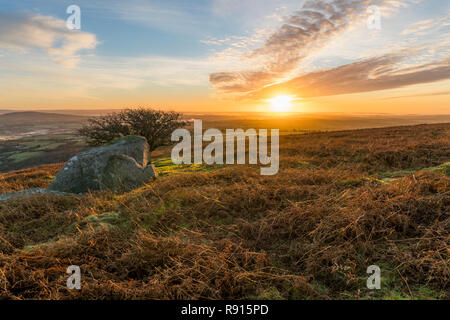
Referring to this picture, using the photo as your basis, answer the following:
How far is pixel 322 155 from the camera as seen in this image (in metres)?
12.9

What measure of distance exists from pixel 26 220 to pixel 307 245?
22.3 feet

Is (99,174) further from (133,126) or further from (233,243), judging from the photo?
(133,126)

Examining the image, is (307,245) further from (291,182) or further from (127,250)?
(291,182)

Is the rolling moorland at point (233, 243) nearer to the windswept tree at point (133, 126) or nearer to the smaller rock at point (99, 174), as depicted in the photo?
the smaller rock at point (99, 174)

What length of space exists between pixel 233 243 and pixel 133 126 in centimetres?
1715

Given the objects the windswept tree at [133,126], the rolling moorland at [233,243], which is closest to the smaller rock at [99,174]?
the rolling moorland at [233,243]

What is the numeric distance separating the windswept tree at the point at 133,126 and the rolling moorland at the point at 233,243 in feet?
40.9

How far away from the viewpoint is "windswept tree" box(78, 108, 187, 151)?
59.1 ft

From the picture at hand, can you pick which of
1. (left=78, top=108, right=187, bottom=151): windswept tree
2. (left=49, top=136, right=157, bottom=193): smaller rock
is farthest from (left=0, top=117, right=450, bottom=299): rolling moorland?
(left=78, top=108, right=187, bottom=151): windswept tree

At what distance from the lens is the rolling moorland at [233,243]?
3020 mm

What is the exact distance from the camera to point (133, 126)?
18.6m

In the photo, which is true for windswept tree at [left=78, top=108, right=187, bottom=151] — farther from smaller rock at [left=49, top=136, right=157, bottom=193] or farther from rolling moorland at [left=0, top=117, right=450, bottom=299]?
rolling moorland at [left=0, top=117, right=450, bottom=299]

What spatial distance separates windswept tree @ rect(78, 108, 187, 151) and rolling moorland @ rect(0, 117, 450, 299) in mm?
12455
